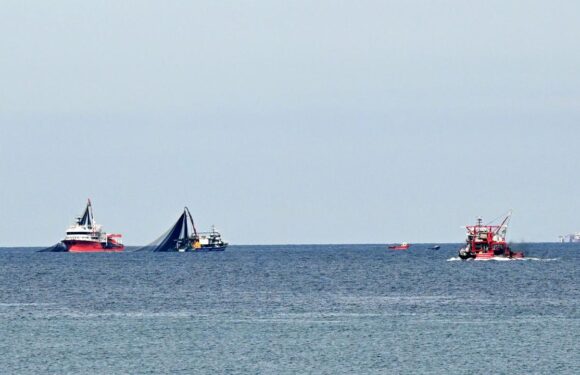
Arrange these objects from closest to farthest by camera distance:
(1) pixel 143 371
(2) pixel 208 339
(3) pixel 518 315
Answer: (1) pixel 143 371, (2) pixel 208 339, (3) pixel 518 315

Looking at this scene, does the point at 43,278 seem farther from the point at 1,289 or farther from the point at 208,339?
the point at 208,339

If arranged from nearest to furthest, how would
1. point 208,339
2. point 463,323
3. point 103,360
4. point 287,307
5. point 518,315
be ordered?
1. point 103,360
2. point 208,339
3. point 463,323
4. point 518,315
5. point 287,307

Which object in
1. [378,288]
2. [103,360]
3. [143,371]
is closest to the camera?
[143,371]

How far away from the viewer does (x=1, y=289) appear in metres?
158

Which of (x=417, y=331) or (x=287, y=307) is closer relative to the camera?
(x=417, y=331)

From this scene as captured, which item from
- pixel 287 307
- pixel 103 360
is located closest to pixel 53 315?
pixel 287 307

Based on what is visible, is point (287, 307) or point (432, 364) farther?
point (287, 307)

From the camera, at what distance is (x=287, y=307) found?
11706cm

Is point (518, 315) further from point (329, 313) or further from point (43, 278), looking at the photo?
point (43, 278)

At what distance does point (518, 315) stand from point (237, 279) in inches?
3271

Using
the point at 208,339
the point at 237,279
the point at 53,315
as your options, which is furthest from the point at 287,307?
the point at 237,279

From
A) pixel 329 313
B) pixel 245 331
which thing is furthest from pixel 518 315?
pixel 245 331

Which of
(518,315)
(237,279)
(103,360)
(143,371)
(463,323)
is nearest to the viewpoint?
(143,371)

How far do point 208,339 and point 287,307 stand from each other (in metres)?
30.6
